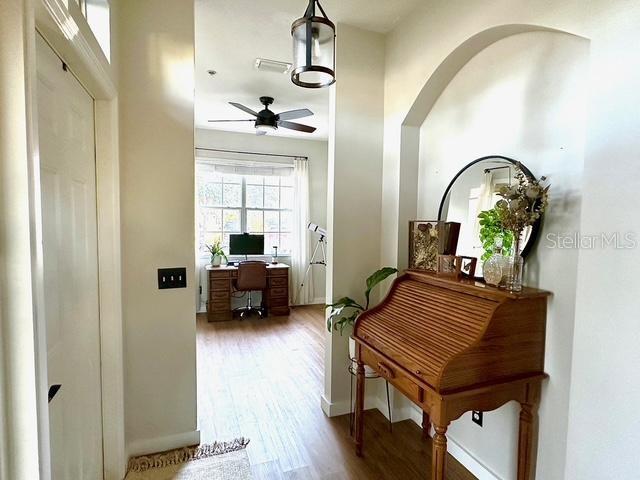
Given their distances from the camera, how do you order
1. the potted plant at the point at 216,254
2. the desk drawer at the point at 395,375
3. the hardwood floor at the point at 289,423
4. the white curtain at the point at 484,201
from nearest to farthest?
the desk drawer at the point at 395,375
the white curtain at the point at 484,201
the hardwood floor at the point at 289,423
the potted plant at the point at 216,254

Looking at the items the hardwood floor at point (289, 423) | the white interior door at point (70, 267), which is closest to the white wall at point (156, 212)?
the white interior door at point (70, 267)

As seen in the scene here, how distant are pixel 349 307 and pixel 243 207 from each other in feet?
11.3

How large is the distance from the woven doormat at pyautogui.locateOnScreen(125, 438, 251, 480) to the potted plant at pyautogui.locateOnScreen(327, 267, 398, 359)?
92 centimetres

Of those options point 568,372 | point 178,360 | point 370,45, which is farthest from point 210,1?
point 568,372

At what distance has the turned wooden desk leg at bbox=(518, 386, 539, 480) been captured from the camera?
4.94 ft

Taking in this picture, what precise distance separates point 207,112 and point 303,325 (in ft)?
10.4

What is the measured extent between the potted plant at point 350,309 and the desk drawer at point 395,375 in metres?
0.32

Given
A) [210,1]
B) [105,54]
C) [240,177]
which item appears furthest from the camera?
[240,177]

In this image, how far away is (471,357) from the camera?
54.4 inches

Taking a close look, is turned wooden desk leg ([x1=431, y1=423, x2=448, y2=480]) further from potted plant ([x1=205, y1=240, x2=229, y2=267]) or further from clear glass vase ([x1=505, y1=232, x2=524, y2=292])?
potted plant ([x1=205, y1=240, x2=229, y2=267])

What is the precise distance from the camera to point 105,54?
5.08ft

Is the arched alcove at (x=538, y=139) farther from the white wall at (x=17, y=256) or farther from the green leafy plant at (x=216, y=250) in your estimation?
the green leafy plant at (x=216, y=250)

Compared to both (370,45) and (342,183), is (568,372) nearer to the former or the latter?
(342,183)

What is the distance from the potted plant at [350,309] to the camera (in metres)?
2.23
